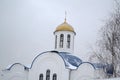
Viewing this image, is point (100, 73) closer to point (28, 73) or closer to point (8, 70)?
point (28, 73)

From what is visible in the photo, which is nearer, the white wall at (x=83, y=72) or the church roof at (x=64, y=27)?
the white wall at (x=83, y=72)

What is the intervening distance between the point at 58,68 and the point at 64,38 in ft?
14.6

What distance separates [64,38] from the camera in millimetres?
28672

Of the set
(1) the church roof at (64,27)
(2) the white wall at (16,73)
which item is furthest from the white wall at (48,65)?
(1) the church roof at (64,27)

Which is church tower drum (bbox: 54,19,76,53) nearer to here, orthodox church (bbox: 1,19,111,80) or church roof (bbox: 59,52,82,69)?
orthodox church (bbox: 1,19,111,80)

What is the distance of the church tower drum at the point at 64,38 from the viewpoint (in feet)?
93.6

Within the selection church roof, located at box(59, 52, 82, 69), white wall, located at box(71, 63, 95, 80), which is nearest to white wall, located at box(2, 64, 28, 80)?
church roof, located at box(59, 52, 82, 69)

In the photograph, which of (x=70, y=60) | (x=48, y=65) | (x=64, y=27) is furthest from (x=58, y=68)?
(x=64, y=27)

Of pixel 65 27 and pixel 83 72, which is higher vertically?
pixel 65 27

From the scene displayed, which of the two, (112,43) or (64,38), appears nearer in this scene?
(112,43)

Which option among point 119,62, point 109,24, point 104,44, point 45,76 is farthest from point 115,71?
point 45,76

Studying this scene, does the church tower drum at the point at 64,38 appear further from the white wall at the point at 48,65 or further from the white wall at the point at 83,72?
the white wall at the point at 83,72

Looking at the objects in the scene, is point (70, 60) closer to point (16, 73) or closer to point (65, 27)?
point (65, 27)

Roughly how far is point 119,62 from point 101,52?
1462 mm
